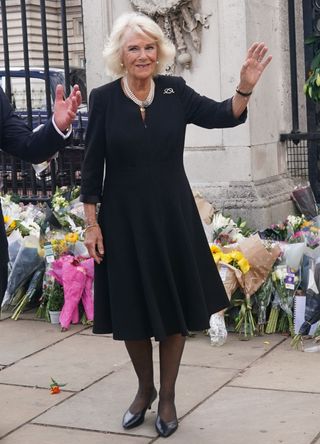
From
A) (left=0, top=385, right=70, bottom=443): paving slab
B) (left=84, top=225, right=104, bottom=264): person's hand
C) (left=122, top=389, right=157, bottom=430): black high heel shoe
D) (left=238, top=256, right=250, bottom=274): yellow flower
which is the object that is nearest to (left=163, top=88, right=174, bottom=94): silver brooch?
(left=84, top=225, right=104, bottom=264): person's hand

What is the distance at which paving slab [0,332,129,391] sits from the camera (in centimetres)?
511

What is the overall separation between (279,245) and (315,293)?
51 cm

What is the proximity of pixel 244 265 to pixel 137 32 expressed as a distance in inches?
82.0

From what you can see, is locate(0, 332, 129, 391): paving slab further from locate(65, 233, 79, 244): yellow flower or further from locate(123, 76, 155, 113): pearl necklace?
locate(123, 76, 155, 113): pearl necklace

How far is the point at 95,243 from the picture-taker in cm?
420

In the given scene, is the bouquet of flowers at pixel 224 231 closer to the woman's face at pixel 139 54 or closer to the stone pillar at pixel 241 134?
the stone pillar at pixel 241 134

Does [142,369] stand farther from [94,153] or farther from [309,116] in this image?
[309,116]

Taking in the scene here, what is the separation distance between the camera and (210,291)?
14.1 ft

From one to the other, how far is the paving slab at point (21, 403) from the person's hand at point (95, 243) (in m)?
0.93

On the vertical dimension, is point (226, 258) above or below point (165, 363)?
above

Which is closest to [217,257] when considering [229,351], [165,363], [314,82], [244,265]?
[244,265]

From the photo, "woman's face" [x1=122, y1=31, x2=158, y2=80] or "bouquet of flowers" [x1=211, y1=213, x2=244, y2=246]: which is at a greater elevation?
"woman's face" [x1=122, y1=31, x2=158, y2=80]

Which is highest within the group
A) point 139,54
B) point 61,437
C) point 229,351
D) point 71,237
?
point 139,54

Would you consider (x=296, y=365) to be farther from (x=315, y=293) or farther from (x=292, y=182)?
(x=292, y=182)
